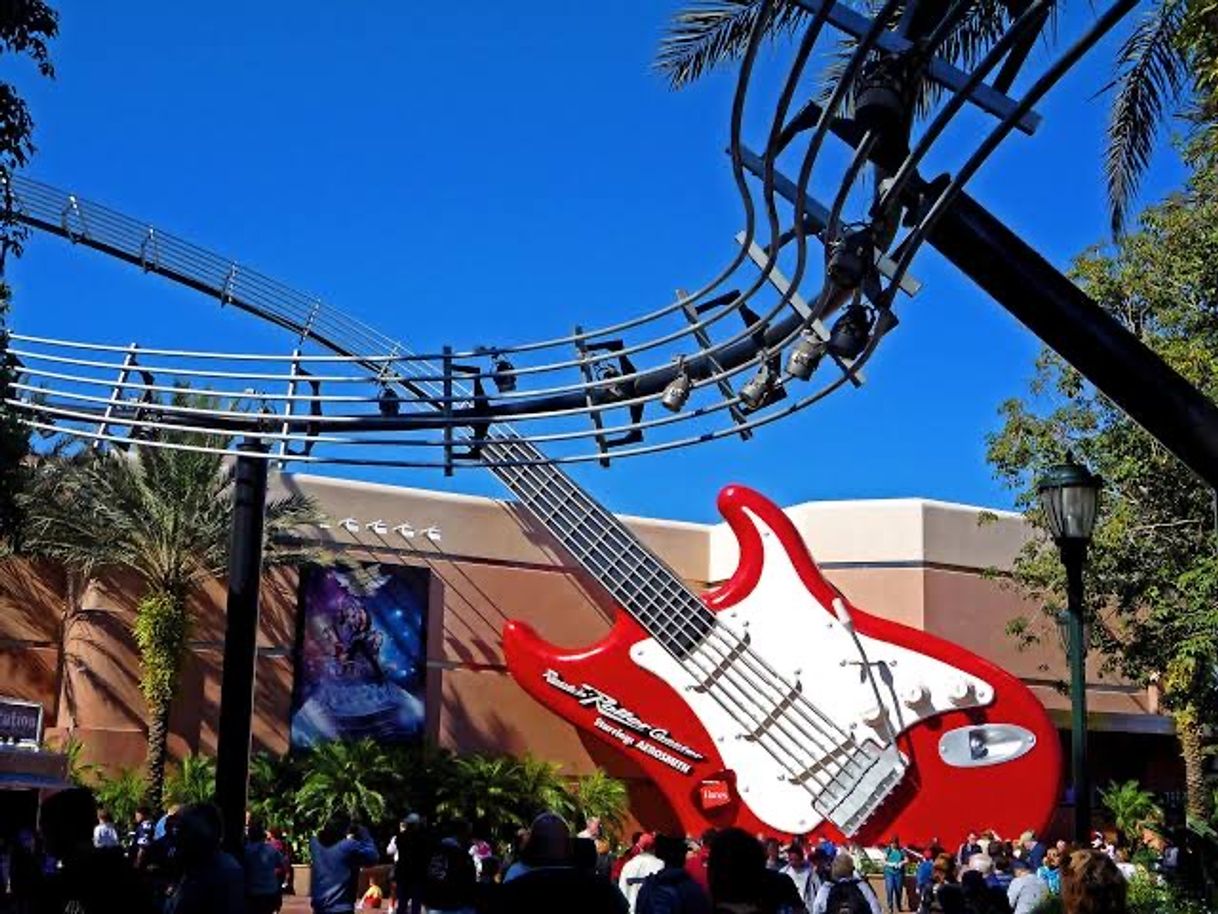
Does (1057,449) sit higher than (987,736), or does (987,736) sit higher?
(1057,449)

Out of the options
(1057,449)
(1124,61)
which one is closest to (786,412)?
(1124,61)

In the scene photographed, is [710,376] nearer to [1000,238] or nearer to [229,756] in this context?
[1000,238]

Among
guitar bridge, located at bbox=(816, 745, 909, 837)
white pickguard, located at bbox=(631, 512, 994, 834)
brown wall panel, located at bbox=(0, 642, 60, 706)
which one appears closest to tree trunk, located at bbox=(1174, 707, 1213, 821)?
white pickguard, located at bbox=(631, 512, 994, 834)

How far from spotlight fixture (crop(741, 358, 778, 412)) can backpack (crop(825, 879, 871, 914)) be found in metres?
3.45

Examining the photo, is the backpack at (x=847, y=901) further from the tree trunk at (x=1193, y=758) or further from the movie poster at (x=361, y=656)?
the tree trunk at (x=1193, y=758)

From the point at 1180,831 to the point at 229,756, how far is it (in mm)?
8561

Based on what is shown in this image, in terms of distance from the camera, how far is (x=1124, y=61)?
559 inches

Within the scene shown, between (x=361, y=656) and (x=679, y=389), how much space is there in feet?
65.7

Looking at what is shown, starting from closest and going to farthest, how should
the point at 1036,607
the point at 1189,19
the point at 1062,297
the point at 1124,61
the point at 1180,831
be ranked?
the point at 1062,297, the point at 1180,831, the point at 1189,19, the point at 1124,61, the point at 1036,607

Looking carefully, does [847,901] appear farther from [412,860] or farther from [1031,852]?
[1031,852]

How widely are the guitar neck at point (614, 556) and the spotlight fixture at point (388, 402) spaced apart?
13.7 metres

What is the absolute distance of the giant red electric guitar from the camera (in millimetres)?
28219

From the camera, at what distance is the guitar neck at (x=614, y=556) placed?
1163 inches

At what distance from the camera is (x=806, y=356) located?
10617 mm
